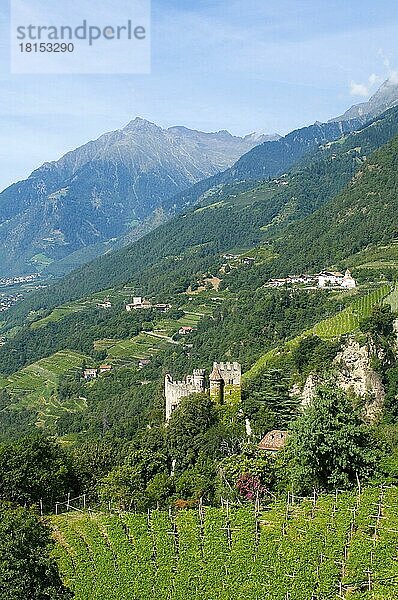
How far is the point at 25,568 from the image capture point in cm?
2116

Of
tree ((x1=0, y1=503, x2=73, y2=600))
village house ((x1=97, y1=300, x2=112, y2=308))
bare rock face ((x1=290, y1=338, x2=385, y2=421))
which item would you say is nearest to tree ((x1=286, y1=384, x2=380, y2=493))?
tree ((x1=0, y1=503, x2=73, y2=600))

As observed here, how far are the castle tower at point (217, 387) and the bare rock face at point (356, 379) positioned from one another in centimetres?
502

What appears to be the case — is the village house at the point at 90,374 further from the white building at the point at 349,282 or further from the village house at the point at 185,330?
the white building at the point at 349,282

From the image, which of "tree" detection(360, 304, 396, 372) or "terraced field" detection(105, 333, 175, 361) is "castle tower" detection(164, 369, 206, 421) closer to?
"tree" detection(360, 304, 396, 372)

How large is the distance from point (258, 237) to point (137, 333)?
2966 inches

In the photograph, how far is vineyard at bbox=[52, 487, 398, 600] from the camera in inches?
843

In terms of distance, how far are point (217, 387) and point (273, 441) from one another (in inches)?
396

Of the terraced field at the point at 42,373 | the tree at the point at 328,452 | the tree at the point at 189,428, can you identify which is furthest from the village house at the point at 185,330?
the tree at the point at 328,452

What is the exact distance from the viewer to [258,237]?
189 m

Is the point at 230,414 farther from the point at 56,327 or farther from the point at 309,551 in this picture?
the point at 56,327

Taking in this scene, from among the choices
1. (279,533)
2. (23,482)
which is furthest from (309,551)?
(23,482)

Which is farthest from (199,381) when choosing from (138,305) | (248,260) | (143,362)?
(248,260)

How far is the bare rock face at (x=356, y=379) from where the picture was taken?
47.5m

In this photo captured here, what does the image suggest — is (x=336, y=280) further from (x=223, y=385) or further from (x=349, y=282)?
(x=223, y=385)
